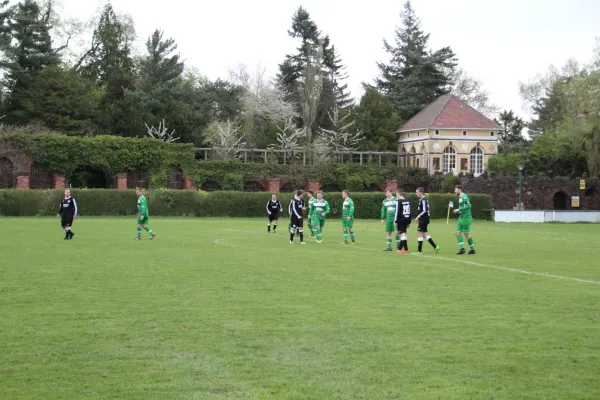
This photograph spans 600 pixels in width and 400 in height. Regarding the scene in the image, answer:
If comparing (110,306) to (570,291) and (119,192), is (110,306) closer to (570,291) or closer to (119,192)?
(570,291)

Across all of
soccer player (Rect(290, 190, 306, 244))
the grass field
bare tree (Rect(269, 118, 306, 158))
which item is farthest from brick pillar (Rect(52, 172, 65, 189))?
the grass field

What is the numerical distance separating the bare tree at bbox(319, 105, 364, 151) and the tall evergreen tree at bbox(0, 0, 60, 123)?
28459 mm

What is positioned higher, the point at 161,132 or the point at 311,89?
the point at 311,89

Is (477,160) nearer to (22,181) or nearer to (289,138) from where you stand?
(289,138)

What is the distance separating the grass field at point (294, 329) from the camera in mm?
7227

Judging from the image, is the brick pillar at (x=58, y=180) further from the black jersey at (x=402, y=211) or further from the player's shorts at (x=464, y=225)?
the player's shorts at (x=464, y=225)

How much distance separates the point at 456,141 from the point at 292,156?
18.2m

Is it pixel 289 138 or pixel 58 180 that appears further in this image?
pixel 289 138

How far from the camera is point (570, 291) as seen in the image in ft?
45.4

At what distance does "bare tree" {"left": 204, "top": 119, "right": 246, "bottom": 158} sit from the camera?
69363 mm

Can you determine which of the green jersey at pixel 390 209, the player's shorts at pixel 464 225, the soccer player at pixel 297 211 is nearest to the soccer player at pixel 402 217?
the green jersey at pixel 390 209

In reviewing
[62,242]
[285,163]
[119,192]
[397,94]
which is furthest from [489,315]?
[397,94]

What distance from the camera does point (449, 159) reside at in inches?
2995

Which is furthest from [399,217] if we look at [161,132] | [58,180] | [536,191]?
[161,132]
